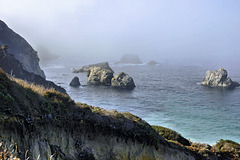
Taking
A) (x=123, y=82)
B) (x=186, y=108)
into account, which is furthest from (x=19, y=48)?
(x=186, y=108)

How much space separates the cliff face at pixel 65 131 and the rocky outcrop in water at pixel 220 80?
287 feet

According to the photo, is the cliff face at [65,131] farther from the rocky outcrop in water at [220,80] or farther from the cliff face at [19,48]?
the rocky outcrop in water at [220,80]

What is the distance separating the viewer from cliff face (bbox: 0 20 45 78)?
83.1m

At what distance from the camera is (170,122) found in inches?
1869

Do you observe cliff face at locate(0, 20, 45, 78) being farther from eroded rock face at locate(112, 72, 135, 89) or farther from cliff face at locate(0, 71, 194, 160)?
cliff face at locate(0, 71, 194, 160)

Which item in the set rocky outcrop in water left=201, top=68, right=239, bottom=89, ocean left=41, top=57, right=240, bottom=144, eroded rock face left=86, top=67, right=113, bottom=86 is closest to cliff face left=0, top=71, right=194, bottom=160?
ocean left=41, top=57, right=240, bottom=144

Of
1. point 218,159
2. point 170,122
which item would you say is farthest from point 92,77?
point 218,159

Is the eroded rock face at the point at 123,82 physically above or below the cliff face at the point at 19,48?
below

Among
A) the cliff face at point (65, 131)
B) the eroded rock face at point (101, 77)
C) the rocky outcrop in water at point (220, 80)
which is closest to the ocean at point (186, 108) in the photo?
the rocky outcrop in water at point (220, 80)

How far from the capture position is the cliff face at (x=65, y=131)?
8.61 m

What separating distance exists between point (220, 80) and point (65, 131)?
9914 centimetres

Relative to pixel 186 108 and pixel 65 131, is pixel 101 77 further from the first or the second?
pixel 65 131

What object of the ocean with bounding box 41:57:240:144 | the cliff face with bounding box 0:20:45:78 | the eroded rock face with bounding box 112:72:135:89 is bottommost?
the ocean with bounding box 41:57:240:144

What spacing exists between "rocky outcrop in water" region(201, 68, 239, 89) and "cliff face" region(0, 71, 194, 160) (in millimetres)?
87605
